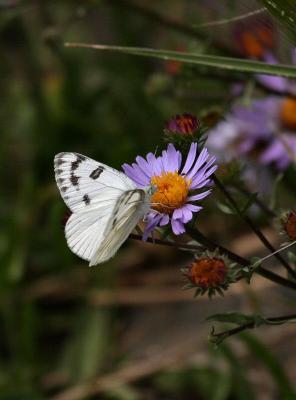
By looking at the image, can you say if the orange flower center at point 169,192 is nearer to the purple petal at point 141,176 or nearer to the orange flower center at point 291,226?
the purple petal at point 141,176

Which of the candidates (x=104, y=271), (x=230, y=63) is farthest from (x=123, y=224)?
(x=104, y=271)

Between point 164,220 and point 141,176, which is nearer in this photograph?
point 164,220

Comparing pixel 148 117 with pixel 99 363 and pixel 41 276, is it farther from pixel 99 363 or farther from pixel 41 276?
pixel 99 363

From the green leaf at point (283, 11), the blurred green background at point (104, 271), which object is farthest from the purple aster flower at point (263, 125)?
the green leaf at point (283, 11)

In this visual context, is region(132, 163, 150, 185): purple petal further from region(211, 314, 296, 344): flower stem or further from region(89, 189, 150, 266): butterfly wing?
region(211, 314, 296, 344): flower stem

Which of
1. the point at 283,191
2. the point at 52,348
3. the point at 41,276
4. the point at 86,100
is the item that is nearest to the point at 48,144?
the point at 86,100

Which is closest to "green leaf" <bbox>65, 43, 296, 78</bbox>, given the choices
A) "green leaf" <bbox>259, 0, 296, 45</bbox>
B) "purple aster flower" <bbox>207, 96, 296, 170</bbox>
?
"green leaf" <bbox>259, 0, 296, 45</bbox>

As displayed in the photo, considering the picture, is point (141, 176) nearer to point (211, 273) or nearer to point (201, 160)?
point (201, 160)
